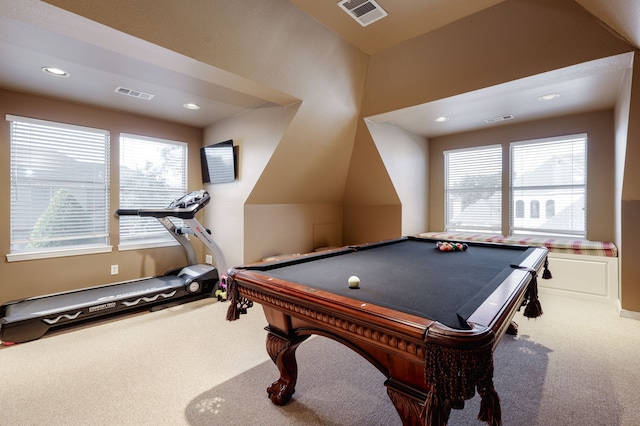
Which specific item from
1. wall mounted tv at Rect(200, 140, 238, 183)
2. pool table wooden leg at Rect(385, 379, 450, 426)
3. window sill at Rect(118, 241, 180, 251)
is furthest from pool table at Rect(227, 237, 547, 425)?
window sill at Rect(118, 241, 180, 251)

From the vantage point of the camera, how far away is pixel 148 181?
168 inches

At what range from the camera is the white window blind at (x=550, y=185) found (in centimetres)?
414

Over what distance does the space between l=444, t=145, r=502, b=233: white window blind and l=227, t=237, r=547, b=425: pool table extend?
2632mm

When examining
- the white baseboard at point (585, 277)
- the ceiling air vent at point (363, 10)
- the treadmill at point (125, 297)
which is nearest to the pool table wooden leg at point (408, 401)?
the ceiling air vent at point (363, 10)

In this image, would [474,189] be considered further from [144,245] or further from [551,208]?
[144,245]

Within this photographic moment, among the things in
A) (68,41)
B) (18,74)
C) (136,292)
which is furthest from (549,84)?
(18,74)

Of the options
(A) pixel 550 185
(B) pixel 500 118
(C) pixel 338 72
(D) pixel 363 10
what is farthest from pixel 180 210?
(A) pixel 550 185

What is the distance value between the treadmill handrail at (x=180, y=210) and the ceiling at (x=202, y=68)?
1.13 metres

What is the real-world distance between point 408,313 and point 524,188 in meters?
4.45

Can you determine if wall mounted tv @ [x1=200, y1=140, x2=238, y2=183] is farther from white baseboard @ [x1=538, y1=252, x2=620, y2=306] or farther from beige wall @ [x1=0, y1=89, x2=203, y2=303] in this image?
white baseboard @ [x1=538, y1=252, x2=620, y2=306]

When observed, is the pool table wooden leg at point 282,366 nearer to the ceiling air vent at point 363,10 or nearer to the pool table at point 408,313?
the pool table at point 408,313

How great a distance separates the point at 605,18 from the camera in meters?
2.23

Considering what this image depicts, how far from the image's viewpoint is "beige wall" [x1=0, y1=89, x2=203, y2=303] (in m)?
3.22

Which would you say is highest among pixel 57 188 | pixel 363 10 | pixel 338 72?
pixel 363 10
